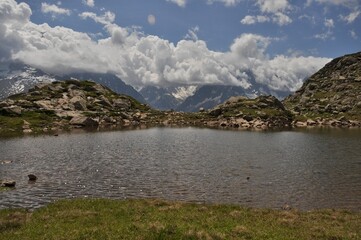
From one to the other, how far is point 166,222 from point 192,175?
3272 cm

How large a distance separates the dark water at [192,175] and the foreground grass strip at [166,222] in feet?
22.7

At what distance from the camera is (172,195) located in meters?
49.7

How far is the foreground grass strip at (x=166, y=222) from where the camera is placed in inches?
1099

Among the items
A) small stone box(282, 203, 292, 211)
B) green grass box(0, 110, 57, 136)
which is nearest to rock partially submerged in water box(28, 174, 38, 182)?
small stone box(282, 203, 292, 211)

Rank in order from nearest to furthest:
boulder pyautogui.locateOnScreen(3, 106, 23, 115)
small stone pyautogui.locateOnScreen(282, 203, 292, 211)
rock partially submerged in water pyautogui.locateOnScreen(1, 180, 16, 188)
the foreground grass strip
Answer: the foreground grass strip
small stone pyautogui.locateOnScreen(282, 203, 292, 211)
rock partially submerged in water pyautogui.locateOnScreen(1, 180, 16, 188)
boulder pyautogui.locateOnScreen(3, 106, 23, 115)

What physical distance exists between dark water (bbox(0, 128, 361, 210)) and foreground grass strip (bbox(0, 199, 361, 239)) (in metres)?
6.91

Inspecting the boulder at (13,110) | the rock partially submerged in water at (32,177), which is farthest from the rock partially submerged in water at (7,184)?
the boulder at (13,110)

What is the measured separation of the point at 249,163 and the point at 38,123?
Answer: 440 feet

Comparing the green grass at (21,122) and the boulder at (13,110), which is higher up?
the boulder at (13,110)

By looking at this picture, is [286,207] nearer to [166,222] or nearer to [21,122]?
[166,222]

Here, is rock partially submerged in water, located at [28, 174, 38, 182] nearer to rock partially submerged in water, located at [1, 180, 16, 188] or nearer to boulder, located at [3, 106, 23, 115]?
rock partially submerged in water, located at [1, 180, 16, 188]

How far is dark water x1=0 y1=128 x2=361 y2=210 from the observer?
158 feet

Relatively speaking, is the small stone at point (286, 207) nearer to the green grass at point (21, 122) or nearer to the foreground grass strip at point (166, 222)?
the foreground grass strip at point (166, 222)

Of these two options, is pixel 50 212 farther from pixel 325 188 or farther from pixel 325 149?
pixel 325 149
